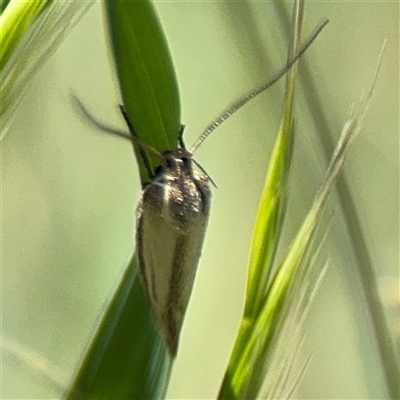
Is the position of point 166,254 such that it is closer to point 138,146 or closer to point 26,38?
point 138,146

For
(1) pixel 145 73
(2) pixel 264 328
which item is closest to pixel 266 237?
(2) pixel 264 328

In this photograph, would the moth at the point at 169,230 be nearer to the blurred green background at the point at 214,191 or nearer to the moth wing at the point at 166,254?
the moth wing at the point at 166,254

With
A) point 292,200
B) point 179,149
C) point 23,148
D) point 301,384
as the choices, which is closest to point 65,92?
point 23,148

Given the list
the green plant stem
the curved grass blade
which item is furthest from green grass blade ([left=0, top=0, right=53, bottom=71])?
the green plant stem

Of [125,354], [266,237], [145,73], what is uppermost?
[145,73]

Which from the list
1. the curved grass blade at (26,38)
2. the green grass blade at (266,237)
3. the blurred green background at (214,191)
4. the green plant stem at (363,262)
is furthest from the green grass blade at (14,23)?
the green plant stem at (363,262)

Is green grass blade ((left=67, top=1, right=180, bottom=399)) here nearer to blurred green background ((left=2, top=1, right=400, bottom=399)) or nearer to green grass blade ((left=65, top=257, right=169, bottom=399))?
green grass blade ((left=65, top=257, right=169, bottom=399))

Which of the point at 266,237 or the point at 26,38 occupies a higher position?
the point at 26,38
